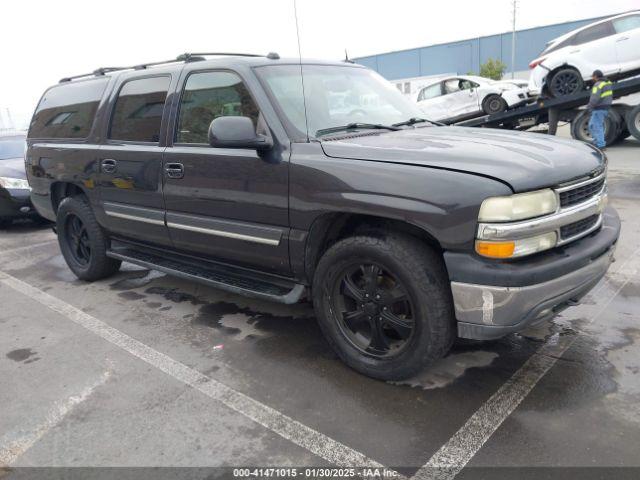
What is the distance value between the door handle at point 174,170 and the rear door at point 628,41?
11.2m

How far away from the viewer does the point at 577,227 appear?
2.77 meters

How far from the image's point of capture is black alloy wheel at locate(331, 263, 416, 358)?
286cm

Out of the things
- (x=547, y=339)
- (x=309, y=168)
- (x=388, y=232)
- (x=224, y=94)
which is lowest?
(x=547, y=339)

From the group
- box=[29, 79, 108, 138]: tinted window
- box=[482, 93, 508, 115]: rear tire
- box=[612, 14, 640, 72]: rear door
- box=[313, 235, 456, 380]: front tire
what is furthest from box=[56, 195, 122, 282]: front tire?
box=[482, 93, 508, 115]: rear tire

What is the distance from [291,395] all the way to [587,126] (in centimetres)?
1163

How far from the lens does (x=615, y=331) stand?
11.3ft

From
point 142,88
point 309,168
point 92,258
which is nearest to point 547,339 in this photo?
point 309,168

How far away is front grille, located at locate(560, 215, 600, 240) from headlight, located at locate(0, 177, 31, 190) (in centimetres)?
766

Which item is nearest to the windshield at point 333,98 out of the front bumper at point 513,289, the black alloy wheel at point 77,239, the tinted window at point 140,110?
the tinted window at point 140,110

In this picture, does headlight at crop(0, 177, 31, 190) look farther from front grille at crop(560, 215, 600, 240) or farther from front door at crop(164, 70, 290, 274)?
front grille at crop(560, 215, 600, 240)

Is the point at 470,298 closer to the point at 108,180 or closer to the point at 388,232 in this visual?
the point at 388,232

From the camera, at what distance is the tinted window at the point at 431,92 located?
15.8m

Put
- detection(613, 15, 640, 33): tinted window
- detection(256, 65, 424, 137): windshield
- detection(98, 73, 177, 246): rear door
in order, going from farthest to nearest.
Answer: detection(613, 15, 640, 33): tinted window
detection(98, 73, 177, 246): rear door
detection(256, 65, 424, 137): windshield

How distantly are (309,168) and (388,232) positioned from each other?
602 millimetres
